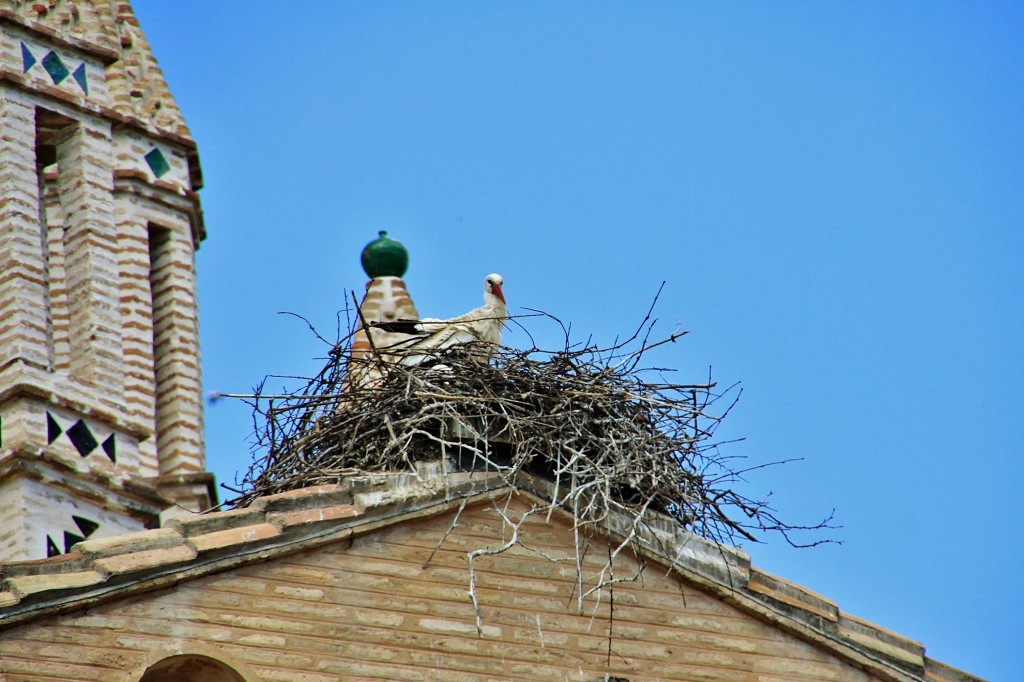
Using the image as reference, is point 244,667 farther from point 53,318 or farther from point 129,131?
point 129,131

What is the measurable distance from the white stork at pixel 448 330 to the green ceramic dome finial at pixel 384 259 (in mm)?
1996

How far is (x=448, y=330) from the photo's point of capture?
43.6 ft

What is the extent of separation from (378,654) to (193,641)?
2.73 feet

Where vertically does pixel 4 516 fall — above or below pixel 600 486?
above

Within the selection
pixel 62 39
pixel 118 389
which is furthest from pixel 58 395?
pixel 62 39

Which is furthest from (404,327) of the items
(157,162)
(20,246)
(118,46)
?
(118,46)

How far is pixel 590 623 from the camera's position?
10828mm

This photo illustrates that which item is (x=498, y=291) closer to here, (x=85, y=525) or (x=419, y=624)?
(x=85, y=525)

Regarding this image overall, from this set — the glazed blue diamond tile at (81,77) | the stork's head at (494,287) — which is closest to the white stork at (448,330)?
the stork's head at (494,287)

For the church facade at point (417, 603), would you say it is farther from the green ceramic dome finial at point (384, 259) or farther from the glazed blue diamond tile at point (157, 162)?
the glazed blue diamond tile at point (157, 162)

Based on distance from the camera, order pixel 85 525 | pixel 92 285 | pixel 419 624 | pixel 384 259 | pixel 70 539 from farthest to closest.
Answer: pixel 92 285 → pixel 384 259 → pixel 85 525 → pixel 70 539 → pixel 419 624

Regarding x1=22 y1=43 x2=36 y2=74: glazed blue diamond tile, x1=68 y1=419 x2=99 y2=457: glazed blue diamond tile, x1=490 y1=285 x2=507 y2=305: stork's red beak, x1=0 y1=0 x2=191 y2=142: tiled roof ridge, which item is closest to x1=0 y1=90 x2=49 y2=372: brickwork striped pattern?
x1=22 y1=43 x2=36 y2=74: glazed blue diamond tile

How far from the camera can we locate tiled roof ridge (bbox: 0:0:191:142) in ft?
58.3

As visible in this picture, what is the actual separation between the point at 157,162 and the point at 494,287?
5.44 metres
